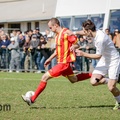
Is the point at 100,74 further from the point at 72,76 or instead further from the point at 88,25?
the point at 88,25

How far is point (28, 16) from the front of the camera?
4200cm

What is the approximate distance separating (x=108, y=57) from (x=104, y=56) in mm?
91

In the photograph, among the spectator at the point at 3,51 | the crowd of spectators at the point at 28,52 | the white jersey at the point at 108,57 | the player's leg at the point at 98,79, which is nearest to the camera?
the white jersey at the point at 108,57

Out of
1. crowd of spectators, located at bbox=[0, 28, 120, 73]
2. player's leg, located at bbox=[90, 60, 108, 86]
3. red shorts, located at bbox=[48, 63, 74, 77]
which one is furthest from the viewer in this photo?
crowd of spectators, located at bbox=[0, 28, 120, 73]

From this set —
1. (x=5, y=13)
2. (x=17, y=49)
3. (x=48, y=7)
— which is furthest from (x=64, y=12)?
(x=5, y=13)

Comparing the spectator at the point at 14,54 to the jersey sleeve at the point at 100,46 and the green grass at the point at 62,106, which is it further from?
the jersey sleeve at the point at 100,46

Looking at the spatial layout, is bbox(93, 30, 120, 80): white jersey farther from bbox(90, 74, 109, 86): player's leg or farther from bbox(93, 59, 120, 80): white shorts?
bbox(90, 74, 109, 86): player's leg

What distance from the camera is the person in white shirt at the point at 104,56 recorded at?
31.0 ft

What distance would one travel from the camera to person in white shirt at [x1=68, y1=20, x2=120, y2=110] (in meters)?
9.45

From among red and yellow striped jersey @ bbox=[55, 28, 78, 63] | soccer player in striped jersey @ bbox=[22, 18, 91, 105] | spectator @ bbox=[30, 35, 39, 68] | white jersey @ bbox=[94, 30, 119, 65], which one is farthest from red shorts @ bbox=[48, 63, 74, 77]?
spectator @ bbox=[30, 35, 39, 68]

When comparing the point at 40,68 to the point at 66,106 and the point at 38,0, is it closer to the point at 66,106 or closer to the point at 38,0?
the point at 66,106

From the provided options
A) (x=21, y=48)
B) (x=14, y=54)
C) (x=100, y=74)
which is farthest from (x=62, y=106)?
(x=14, y=54)

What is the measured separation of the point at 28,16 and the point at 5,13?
2.89 m

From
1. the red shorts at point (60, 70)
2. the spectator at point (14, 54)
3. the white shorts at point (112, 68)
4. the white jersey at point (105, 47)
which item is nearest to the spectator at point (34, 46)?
the spectator at point (14, 54)
